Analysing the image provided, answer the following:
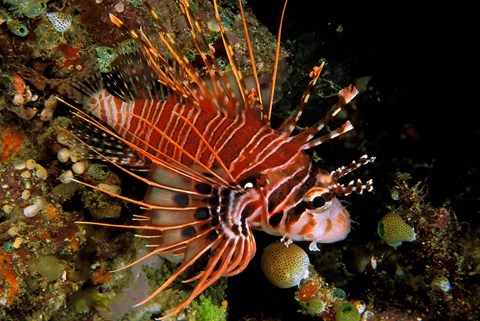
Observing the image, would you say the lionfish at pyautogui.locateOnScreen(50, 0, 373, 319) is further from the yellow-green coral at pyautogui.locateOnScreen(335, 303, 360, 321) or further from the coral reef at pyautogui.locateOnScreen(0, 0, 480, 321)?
the yellow-green coral at pyautogui.locateOnScreen(335, 303, 360, 321)

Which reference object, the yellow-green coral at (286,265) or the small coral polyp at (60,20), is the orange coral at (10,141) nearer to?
the small coral polyp at (60,20)

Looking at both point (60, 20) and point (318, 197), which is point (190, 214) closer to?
point (318, 197)

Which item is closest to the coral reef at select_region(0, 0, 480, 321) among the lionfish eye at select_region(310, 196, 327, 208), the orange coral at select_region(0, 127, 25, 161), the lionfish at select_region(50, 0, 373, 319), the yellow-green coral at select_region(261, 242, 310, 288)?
the orange coral at select_region(0, 127, 25, 161)

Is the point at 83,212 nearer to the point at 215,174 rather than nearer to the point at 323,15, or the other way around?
the point at 215,174

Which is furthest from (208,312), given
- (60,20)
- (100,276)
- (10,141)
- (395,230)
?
(60,20)

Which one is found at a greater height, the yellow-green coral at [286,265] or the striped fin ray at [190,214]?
the striped fin ray at [190,214]

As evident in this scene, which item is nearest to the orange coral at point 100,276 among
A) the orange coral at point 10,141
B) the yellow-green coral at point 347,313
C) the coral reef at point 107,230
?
the coral reef at point 107,230
